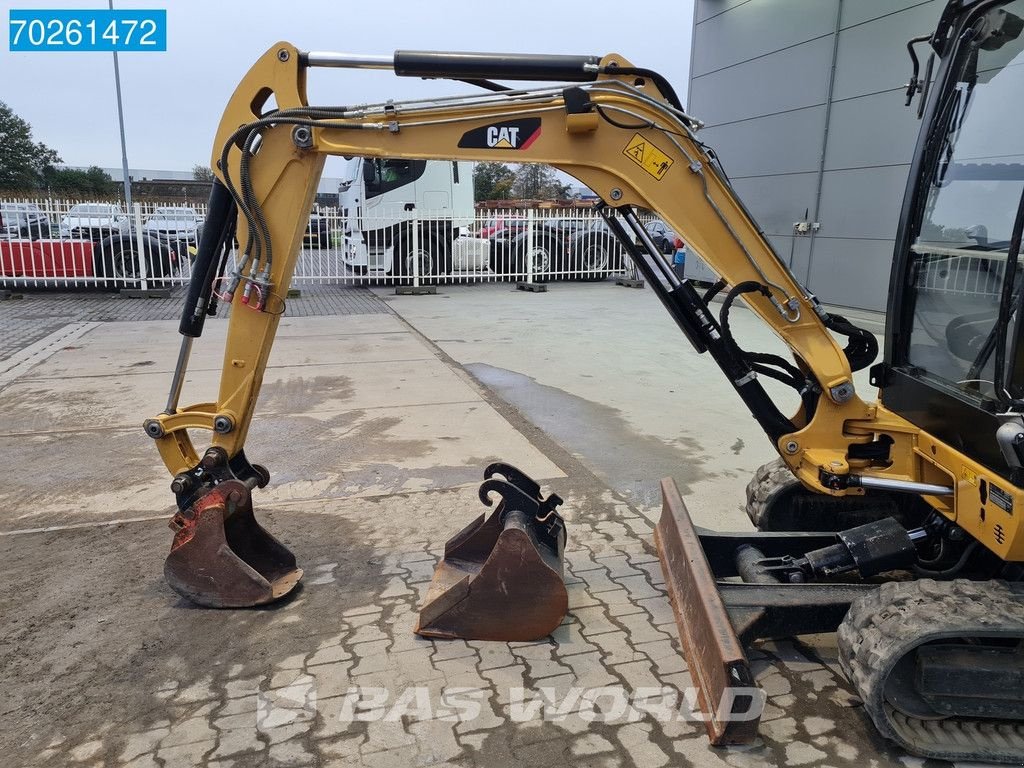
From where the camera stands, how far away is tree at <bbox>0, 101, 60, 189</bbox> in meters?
53.0

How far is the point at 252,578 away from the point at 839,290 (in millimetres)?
12150

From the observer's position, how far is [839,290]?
13062 mm

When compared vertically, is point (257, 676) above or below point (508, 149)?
below

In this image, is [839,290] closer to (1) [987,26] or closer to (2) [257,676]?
(1) [987,26]

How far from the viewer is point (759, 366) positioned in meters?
3.43

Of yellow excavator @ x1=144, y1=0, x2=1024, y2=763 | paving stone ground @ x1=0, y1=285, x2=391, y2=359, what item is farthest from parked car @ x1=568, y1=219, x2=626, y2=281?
yellow excavator @ x1=144, y1=0, x2=1024, y2=763

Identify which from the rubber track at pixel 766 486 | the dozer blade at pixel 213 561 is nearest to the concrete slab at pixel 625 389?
the rubber track at pixel 766 486

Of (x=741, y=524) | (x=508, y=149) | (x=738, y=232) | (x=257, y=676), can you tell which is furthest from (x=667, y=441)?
(x=257, y=676)

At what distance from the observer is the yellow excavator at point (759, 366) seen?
2.57 m

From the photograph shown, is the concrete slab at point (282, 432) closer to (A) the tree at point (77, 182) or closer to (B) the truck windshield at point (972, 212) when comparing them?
(B) the truck windshield at point (972, 212)

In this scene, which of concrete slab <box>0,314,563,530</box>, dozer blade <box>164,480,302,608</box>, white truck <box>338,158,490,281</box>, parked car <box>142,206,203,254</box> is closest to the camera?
dozer blade <box>164,480,302,608</box>

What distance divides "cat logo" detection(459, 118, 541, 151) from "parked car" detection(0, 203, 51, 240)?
15.2 meters

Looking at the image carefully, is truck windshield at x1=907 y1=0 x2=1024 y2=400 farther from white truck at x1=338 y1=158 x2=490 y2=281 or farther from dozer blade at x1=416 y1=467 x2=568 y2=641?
white truck at x1=338 y1=158 x2=490 y2=281

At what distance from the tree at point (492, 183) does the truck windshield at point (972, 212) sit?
2203 inches
